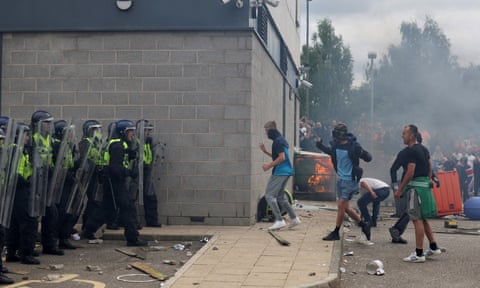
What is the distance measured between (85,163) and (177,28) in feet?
10.9

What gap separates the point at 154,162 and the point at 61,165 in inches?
101

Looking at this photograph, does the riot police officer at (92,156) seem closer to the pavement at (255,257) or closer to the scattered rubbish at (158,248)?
the pavement at (255,257)

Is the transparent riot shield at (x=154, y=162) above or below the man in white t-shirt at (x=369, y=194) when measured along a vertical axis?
above

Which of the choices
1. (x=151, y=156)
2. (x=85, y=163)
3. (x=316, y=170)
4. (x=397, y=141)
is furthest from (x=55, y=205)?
(x=397, y=141)

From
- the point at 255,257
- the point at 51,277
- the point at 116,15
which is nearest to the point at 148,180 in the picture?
the point at 116,15

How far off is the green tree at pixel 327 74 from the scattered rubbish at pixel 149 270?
37.6 metres

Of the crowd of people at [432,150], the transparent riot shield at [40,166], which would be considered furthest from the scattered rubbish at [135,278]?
the crowd of people at [432,150]

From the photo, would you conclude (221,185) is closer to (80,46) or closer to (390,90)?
(80,46)

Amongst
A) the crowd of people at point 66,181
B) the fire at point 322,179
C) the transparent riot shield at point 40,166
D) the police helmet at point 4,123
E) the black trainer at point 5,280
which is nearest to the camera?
the black trainer at point 5,280

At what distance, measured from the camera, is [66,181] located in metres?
10.6

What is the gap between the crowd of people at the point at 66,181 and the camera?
9.00 metres

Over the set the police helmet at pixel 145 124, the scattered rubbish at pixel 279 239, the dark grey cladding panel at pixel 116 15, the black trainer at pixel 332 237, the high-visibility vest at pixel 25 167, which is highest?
the dark grey cladding panel at pixel 116 15

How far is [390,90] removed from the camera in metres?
58.4

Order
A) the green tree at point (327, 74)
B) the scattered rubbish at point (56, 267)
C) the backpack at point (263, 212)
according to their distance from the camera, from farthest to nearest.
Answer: the green tree at point (327, 74), the backpack at point (263, 212), the scattered rubbish at point (56, 267)
